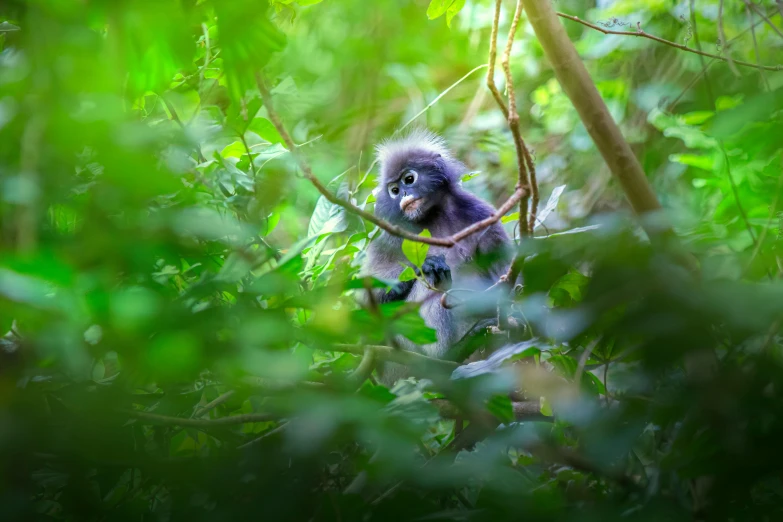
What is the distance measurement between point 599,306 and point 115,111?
1.68ft

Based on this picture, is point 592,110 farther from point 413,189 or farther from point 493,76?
point 413,189

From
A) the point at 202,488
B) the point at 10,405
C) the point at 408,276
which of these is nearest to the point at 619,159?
the point at 408,276

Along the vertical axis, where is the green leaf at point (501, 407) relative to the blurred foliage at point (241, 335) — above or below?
below

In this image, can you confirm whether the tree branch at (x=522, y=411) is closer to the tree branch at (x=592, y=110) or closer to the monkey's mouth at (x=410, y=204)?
the tree branch at (x=592, y=110)

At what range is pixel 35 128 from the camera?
53cm

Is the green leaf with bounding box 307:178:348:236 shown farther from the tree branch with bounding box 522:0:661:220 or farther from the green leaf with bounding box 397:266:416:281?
the tree branch with bounding box 522:0:661:220

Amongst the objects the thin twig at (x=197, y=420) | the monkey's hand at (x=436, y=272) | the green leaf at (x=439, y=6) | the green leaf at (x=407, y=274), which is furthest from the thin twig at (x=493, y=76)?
the monkey's hand at (x=436, y=272)

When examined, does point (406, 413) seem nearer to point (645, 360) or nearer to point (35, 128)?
point (645, 360)

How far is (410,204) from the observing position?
3.55 m

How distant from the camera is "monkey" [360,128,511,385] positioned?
339 cm

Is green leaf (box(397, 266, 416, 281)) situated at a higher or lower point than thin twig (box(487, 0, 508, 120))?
lower

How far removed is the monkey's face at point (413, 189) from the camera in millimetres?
3566

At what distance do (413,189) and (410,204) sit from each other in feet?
0.34

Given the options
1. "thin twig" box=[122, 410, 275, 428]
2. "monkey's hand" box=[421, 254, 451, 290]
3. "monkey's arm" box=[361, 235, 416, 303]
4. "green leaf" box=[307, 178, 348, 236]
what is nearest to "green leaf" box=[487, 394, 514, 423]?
"thin twig" box=[122, 410, 275, 428]
